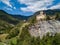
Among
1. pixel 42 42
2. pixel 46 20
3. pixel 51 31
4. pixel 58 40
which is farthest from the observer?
pixel 46 20

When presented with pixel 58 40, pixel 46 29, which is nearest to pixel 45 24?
pixel 46 29

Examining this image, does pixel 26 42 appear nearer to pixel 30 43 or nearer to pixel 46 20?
pixel 30 43

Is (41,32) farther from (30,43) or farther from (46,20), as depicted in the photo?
(30,43)

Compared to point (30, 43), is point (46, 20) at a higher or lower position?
higher

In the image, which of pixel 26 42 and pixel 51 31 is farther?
pixel 51 31

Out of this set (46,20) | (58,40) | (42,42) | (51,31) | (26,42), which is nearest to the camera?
(58,40)

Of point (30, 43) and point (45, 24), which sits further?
point (45, 24)

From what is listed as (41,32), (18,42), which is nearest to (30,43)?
(18,42)

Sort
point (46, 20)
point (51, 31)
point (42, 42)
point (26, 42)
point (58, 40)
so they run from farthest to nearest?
point (46, 20)
point (51, 31)
point (26, 42)
point (42, 42)
point (58, 40)
